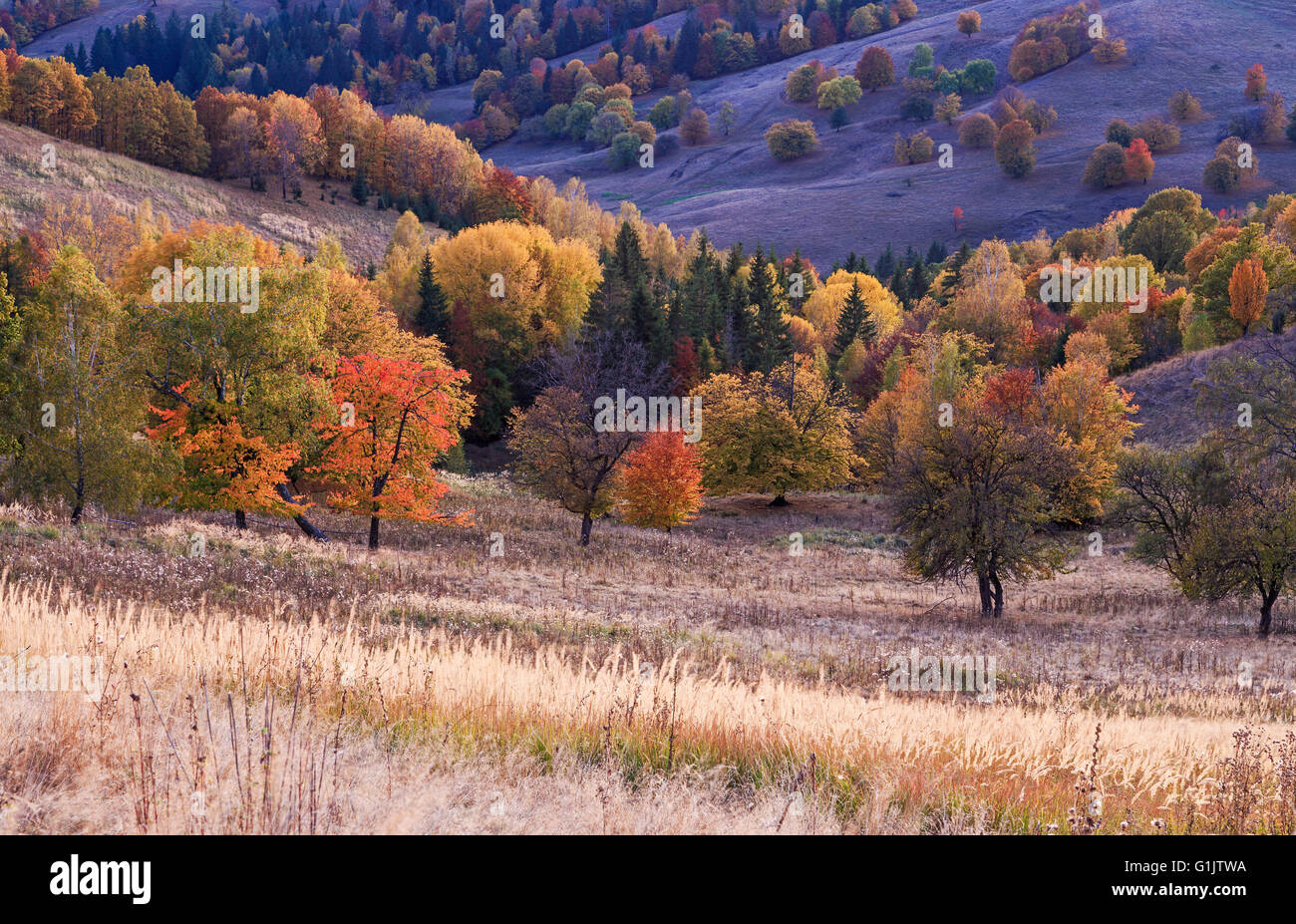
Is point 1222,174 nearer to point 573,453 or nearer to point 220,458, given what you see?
point 573,453

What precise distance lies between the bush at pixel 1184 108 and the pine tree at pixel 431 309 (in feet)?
577

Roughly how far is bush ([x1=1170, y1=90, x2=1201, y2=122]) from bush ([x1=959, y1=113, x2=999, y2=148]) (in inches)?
1335

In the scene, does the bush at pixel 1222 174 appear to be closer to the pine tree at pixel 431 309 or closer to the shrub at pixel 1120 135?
the shrub at pixel 1120 135

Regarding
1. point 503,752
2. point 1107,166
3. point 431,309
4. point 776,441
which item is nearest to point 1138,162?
point 1107,166

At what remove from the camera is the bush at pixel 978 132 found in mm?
192875

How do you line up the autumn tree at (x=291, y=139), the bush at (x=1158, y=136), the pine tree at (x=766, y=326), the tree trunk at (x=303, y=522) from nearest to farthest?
the tree trunk at (x=303, y=522) < the pine tree at (x=766, y=326) < the autumn tree at (x=291, y=139) < the bush at (x=1158, y=136)

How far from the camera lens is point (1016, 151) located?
6816 inches

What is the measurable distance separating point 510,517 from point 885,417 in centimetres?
3095

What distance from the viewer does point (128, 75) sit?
113 m

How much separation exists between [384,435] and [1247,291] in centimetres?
6640

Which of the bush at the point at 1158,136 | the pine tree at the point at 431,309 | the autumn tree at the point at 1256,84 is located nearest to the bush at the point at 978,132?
the bush at the point at 1158,136

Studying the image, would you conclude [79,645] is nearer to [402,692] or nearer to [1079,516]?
[402,692]

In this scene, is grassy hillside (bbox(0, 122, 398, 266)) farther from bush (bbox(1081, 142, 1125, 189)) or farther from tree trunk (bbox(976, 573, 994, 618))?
bush (bbox(1081, 142, 1125, 189))
